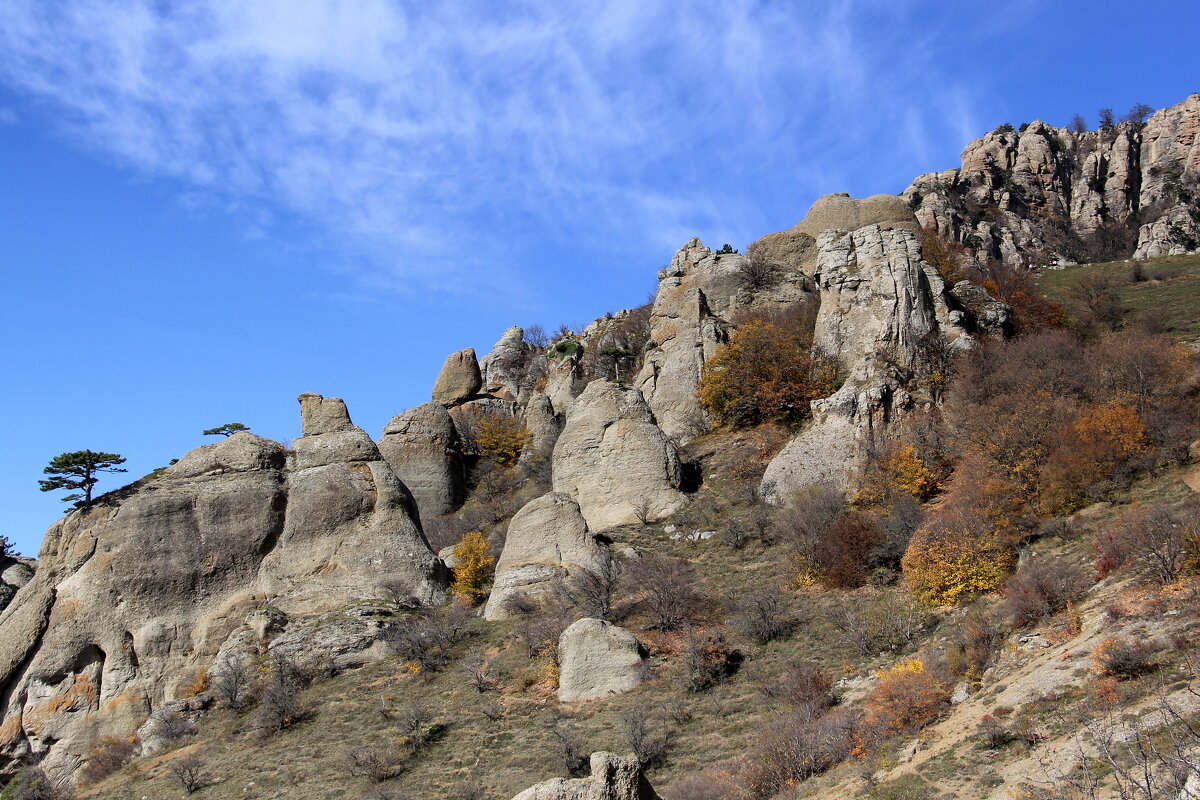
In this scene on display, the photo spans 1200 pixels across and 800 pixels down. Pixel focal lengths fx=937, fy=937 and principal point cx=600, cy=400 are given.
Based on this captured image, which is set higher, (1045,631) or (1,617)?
(1,617)

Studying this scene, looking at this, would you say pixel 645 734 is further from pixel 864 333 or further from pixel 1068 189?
pixel 1068 189

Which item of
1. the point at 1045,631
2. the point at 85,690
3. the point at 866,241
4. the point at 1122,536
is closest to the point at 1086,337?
the point at 866,241

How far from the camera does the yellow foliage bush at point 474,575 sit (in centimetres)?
2964

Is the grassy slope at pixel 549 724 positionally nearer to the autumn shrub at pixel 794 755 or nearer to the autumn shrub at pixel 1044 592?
the autumn shrub at pixel 794 755

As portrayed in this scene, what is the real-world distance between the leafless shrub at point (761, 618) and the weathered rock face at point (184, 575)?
414 inches

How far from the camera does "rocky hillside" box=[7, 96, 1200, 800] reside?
2045 centimetres

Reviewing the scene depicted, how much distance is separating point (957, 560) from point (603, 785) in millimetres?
A: 13389

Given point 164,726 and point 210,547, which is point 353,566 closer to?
point 210,547

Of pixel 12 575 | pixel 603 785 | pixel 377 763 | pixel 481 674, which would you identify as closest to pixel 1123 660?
pixel 603 785

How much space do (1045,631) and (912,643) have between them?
10.6ft

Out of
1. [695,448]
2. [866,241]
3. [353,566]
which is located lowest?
[353,566]

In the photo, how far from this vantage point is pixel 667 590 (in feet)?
80.4

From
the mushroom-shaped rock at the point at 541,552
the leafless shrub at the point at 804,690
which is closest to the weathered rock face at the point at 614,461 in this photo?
the mushroom-shaped rock at the point at 541,552

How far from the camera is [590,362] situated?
5375 cm
